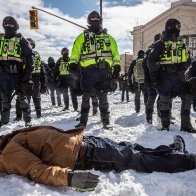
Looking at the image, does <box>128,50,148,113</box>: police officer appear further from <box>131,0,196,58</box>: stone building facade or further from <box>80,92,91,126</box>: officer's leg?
<box>131,0,196,58</box>: stone building facade

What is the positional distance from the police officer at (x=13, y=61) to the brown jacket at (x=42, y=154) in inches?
137

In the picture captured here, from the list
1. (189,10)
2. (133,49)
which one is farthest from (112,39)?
(133,49)

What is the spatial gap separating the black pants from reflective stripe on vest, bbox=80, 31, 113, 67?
10.0ft

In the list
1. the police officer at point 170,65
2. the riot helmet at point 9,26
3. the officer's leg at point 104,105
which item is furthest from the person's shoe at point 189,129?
the riot helmet at point 9,26

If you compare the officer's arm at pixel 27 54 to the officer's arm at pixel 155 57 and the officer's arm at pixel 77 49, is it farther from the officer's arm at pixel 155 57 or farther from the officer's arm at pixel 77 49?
the officer's arm at pixel 155 57

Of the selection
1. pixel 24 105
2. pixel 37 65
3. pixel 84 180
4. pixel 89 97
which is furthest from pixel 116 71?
pixel 84 180

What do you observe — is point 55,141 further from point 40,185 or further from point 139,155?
point 139,155

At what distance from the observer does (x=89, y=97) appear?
667 cm

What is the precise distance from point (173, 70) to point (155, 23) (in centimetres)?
2857

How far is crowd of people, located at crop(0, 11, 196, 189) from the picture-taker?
121 inches

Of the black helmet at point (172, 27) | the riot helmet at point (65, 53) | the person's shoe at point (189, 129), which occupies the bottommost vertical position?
the person's shoe at point (189, 129)

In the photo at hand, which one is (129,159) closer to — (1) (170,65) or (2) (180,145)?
(2) (180,145)

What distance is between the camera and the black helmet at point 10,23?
648cm

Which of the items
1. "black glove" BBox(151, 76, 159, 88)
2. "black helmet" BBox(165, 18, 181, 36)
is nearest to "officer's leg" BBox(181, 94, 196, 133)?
"black glove" BBox(151, 76, 159, 88)
